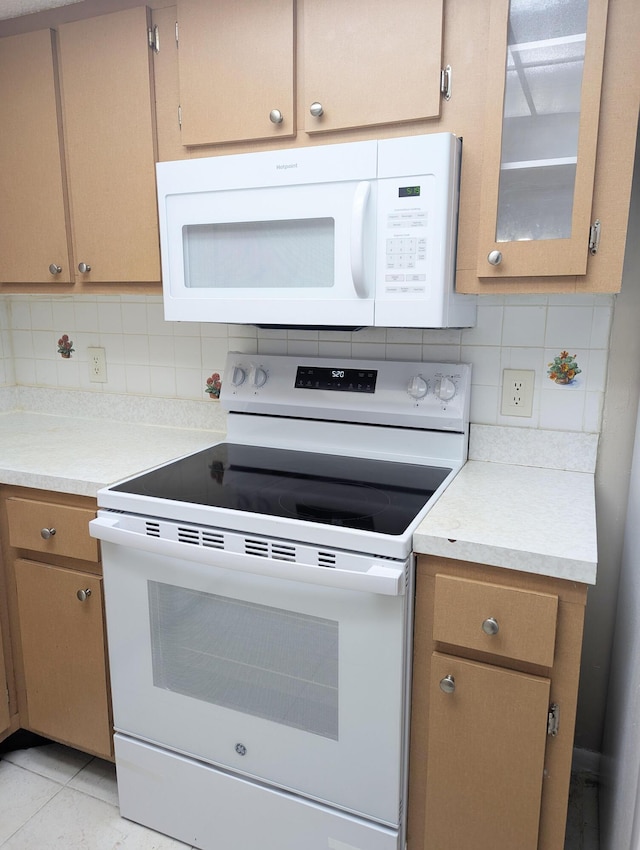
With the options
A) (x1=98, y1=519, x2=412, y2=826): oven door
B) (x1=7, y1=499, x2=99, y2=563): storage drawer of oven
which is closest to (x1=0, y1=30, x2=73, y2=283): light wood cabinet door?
(x1=7, y1=499, x2=99, y2=563): storage drawer of oven

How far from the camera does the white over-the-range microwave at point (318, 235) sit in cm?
124

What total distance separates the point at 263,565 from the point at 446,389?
0.66m

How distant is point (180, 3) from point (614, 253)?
3.85ft

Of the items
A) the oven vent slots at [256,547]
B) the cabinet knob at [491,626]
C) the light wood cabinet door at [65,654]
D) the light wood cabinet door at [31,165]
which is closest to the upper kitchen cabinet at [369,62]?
the light wood cabinet door at [31,165]

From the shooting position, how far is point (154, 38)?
4.95 feet

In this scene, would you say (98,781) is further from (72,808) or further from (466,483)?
(466,483)

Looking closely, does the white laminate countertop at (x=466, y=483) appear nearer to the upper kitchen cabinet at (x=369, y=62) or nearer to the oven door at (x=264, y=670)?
the oven door at (x=264, y=670)

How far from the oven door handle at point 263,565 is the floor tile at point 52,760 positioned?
0.85 m

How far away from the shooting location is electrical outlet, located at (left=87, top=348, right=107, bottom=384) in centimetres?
210

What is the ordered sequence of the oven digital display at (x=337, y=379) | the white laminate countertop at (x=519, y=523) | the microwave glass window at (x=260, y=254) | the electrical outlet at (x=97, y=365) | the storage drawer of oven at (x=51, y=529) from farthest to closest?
the electrical outlet at (x=97, y=365)
the oven digital display at (x=337, y=379)
the storage drawer of oven at (x=51, y=529)
the microwave glass window at (x=260, y=254)
the white laminate countertop at (x=519, y=523)

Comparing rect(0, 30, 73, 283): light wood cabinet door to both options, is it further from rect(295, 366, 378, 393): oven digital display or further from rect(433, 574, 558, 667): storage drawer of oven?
rect(433, 574, 558, 667): storage drawer of oven

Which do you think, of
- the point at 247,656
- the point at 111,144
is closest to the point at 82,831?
the point at 247,656

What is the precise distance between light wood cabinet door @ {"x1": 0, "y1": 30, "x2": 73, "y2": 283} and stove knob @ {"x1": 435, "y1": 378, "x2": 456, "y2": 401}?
111cm

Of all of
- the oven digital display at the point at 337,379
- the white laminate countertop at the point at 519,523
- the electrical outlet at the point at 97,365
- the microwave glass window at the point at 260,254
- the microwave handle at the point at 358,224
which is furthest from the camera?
the electrical outlet at the point at 97,365
